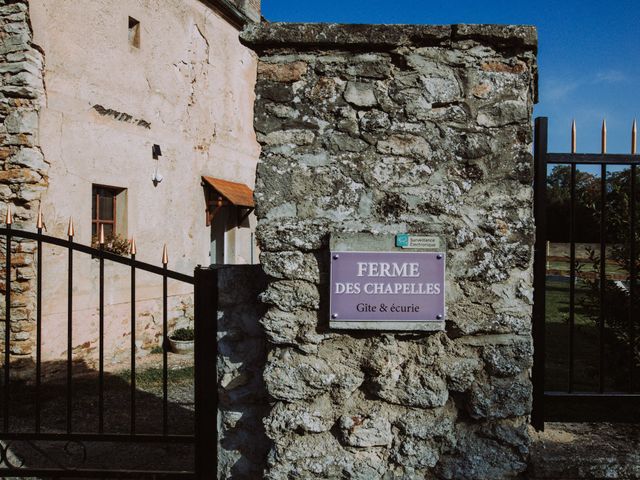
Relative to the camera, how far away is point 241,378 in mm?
2412

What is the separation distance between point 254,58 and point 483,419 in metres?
10.1

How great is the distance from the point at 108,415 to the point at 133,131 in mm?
4288

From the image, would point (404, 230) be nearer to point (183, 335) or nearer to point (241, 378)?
point (241, 378)

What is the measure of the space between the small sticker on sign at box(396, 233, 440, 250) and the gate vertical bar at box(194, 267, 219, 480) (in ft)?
3.12

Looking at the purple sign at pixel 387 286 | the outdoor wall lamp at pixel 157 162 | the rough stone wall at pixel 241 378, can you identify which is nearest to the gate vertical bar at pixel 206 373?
the rough stone wall at pixel 241 378

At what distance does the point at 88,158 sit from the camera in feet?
22.7

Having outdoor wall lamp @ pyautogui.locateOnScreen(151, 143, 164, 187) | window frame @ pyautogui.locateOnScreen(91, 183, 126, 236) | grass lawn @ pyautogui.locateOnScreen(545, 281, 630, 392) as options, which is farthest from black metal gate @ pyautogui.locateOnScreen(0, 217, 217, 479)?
grass lawn @ pyautogui.locateOnScreen(545, 281, 630, 392)

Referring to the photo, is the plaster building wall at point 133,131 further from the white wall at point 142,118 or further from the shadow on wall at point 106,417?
the shadow on wall at point 106,417

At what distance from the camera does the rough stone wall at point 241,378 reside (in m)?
2.40

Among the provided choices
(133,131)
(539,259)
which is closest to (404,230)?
(539,259)

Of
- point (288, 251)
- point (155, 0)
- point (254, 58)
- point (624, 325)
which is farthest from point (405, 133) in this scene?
point (254, 58)

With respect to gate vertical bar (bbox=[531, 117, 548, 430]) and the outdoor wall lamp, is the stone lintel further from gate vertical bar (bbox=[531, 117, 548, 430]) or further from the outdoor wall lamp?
the outdoor wall lamp

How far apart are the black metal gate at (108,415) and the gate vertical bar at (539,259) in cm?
156

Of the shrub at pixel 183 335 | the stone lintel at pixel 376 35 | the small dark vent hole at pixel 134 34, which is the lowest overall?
the shrub at pixel 183 335
